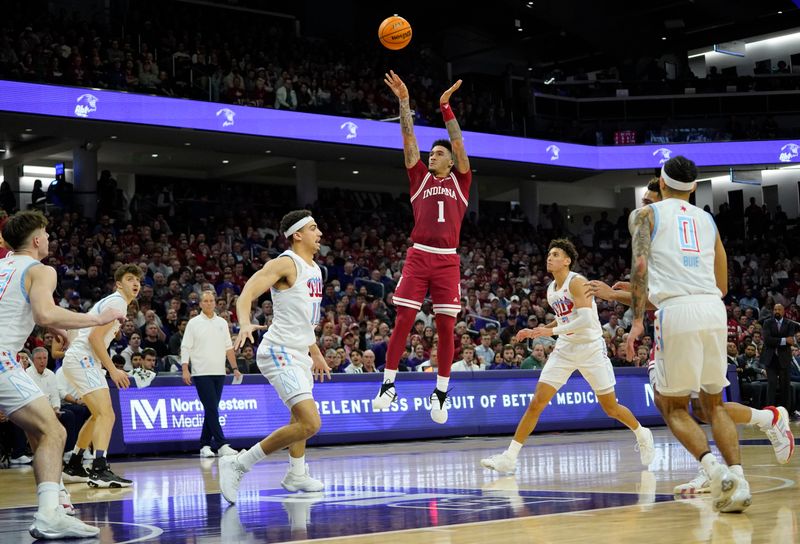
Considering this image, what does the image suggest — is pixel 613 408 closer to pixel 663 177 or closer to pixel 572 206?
pixel 663 177

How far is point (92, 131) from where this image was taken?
26.5 metres

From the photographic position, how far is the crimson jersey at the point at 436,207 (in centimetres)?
969

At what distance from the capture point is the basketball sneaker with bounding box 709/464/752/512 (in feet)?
21.2

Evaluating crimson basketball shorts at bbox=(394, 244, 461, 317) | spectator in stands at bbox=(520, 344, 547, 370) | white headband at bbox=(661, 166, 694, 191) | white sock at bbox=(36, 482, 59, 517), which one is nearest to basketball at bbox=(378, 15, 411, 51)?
crimson basketball shorts at bbox=(394, 244, 461, 317)

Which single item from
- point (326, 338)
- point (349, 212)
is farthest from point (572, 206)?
point (326, 338)

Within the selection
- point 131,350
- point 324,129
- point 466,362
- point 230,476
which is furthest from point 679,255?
point 324,129

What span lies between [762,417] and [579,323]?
9.64 ft

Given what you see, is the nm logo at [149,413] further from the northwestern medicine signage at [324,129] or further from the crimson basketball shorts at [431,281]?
the northwestern medicine signage at [324,129]

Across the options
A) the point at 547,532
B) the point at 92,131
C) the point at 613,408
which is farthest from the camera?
the point at 92,131

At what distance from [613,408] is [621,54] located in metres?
31.1

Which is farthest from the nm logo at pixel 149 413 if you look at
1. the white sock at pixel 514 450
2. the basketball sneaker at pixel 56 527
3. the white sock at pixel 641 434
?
the basketball sneaker at pixel 56 527

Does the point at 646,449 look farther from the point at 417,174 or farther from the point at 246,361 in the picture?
the point at 246,361

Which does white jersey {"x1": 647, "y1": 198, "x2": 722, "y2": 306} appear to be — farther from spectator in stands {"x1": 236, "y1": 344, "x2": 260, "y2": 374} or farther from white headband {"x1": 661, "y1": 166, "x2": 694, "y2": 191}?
spectator in stands {"x1": 236, "y1": 344, "x2": 260, "y2": 374}

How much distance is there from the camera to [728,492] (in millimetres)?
6484
